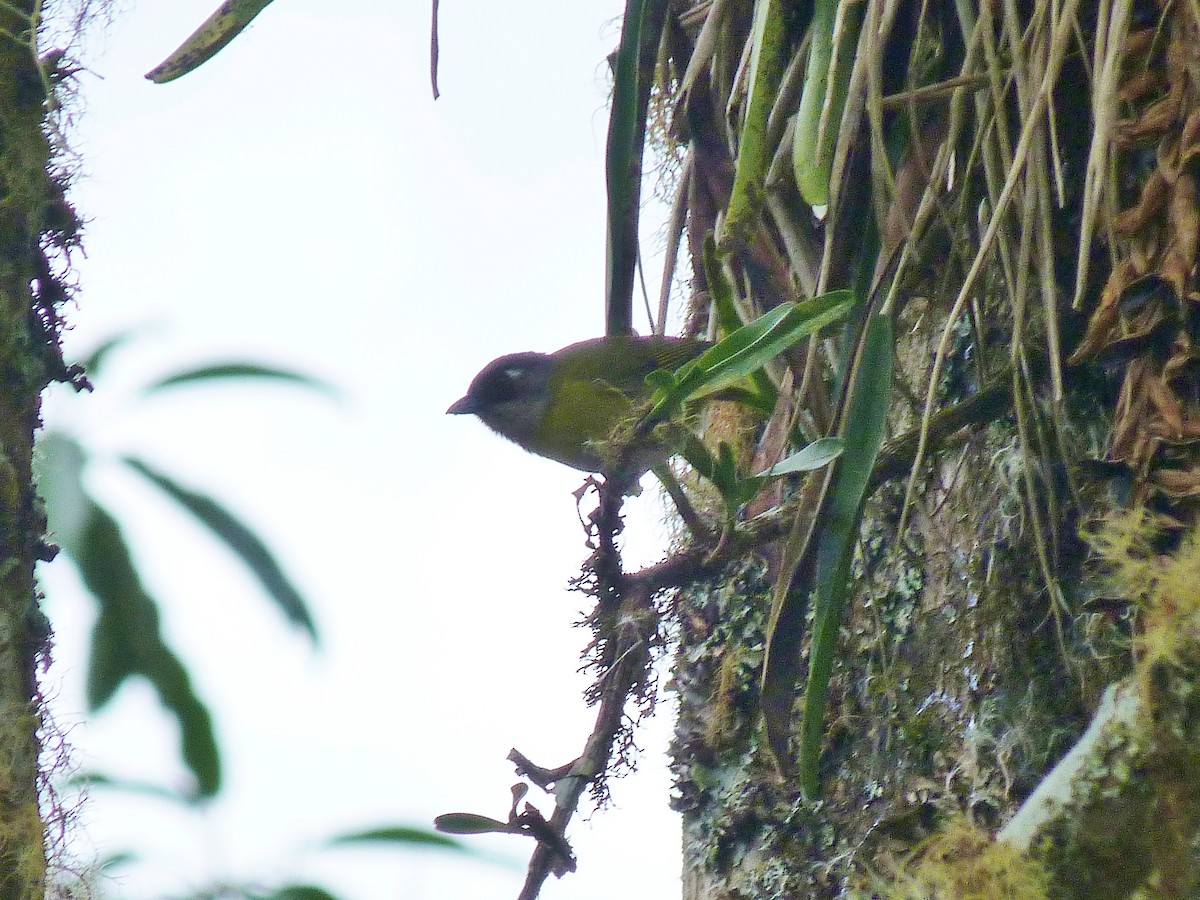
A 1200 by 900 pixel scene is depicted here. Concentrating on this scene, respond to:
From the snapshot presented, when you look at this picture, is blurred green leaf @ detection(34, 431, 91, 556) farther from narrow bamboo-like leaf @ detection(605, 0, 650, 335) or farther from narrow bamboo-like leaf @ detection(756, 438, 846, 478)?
narrow bamboo-like leaf @ detection(605, 0, 650, 335)

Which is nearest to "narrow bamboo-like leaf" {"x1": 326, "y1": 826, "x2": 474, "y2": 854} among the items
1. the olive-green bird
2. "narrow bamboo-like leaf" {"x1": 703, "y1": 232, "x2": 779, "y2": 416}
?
"narrow bamboo-like leaf" {"x1": 703, "y1": 232, "x2": 779, "y2": 416}

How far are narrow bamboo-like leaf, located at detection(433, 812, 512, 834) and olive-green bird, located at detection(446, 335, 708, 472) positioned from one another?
123cm

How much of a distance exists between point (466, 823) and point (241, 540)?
3.12 feet

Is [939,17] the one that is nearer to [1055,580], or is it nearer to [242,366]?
[1055,580]

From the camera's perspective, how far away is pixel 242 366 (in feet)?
3.72

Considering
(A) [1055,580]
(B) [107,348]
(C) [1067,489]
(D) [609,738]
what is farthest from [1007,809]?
(B) [107,348]

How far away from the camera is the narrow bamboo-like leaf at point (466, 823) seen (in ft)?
5.95

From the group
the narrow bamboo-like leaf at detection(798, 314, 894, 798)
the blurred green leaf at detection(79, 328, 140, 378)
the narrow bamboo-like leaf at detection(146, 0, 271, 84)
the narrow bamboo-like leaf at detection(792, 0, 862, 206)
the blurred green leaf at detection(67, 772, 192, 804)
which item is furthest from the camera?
the narrow bamboo-like leaf at detection(146, 0, 271, 84)

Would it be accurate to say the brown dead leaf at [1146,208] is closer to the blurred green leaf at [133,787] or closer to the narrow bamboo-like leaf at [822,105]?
the narrow bamboo-like leaf at [822,105]

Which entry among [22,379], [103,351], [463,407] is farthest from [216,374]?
[463,407]

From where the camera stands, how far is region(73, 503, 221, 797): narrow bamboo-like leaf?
914 millimetres

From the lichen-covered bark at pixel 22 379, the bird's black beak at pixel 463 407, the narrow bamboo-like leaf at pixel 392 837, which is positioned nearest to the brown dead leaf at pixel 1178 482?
the narrow bamboo-like leaf at pixel 392 837

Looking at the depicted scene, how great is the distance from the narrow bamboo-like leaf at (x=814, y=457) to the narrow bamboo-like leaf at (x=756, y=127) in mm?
410

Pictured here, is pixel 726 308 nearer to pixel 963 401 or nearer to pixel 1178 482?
pixel 963 401
